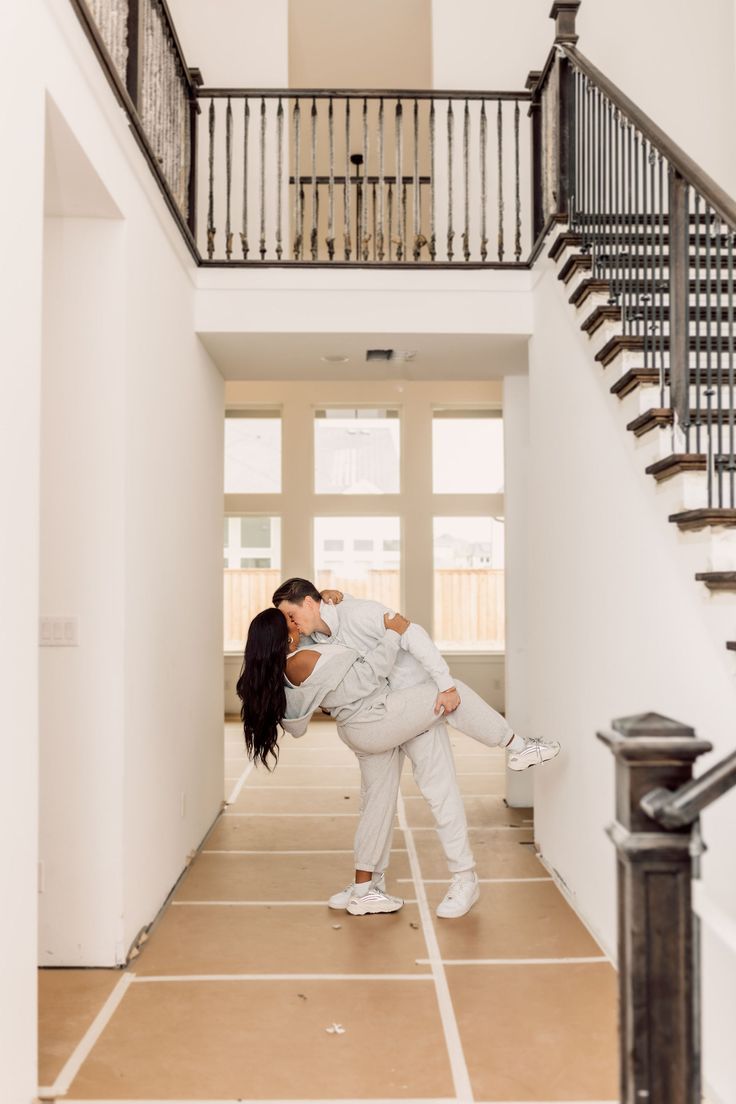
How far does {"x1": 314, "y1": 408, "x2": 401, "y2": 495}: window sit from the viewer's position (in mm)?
10117

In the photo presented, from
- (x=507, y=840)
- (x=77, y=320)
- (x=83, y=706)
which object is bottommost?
(x=507, y=840)

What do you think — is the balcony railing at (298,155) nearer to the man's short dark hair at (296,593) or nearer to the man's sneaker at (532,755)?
the man's short dark hair at (296,593)

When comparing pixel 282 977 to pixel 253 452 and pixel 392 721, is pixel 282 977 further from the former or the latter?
pixel 253 452

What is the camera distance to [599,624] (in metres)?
3.67

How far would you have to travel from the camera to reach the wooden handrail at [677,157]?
104 inches

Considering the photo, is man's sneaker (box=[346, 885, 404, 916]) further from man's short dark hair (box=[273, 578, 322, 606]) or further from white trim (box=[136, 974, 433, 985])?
man's short dark hair (box=[273, 578, 322, 606])

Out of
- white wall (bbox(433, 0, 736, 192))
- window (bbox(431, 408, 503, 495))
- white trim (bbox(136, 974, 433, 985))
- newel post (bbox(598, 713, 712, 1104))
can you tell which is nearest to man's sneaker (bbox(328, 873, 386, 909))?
white trim (bbox(136, 974, 433, 985))

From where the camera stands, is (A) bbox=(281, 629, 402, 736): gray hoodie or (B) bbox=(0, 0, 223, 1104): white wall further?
(A) bbox=(281, 629, 402, 736): gray hoodie

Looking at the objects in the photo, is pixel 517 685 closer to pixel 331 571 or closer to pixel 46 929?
pixel 46 929

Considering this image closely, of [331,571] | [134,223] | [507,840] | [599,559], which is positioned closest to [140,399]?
[134,223]

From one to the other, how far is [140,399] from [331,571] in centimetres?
657

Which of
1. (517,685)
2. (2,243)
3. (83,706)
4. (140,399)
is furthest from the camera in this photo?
(517,685)

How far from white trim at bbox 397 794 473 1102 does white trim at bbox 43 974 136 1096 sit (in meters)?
1.07

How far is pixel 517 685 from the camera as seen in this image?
5.89 m
